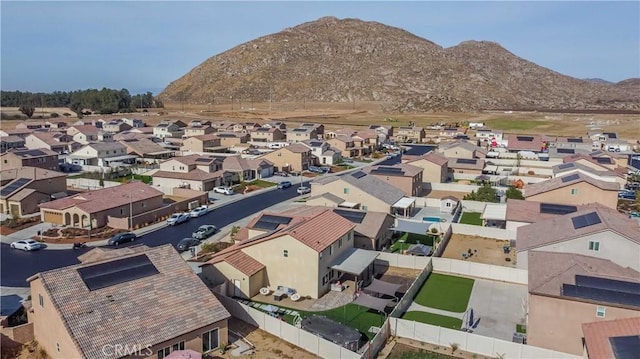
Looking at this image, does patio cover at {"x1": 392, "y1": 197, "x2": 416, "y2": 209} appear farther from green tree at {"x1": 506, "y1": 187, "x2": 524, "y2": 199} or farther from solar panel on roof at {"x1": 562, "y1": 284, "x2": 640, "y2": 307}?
solar panel on roof at {"x1": 562, "y1": 284, "x2": 640, "y2": 307}

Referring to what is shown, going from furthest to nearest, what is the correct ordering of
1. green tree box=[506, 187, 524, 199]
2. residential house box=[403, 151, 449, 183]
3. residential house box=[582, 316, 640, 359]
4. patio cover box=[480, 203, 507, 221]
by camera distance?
residential house box=[403, 151, 449, 183], green tree box=[506, 187, 524, 199], patio cover box=[480, 203, 507, 221], residential house box=[582, 316, 640, 359]

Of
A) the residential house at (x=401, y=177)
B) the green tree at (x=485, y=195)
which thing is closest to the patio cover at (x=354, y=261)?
the residential house at (x=401, y=177)

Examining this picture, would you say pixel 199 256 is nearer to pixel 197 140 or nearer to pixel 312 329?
pixel 312 329

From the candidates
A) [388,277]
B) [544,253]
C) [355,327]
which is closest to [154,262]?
[355,327]

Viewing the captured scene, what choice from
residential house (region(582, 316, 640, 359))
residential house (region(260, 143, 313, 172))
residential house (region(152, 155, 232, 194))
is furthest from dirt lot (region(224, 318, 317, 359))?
residential house (region(260, 143, 313, 172))

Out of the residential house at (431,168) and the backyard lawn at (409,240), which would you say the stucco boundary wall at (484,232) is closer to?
the backyard lawn at (409,240)

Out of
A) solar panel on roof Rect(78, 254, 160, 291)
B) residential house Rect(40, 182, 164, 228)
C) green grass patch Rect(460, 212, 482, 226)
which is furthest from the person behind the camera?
green grass patch Rect(460, 212, 482, 226)

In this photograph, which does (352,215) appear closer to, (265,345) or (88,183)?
(265,345)
